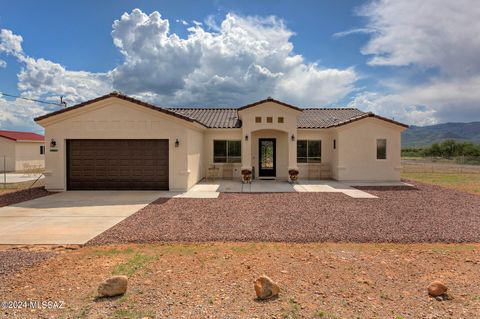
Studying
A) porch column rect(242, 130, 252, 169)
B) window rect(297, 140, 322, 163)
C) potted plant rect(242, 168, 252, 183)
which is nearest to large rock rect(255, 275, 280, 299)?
potted plant rect(242, 168, 252, 183)

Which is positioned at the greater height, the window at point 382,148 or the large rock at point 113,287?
the window at point 382,148

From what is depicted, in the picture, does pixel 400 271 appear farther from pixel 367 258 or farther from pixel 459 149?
pixel 459 149

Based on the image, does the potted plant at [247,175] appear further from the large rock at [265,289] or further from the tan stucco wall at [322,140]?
the large rock at [265,289]

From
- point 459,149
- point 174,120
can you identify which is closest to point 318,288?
point 174,120

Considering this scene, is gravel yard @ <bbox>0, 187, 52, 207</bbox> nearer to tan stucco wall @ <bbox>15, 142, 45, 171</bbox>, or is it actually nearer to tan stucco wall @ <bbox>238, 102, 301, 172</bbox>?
tan stucco wall @ <bbox>238, 102, 301, 172</bbox>

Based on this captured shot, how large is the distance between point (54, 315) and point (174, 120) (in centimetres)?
1052

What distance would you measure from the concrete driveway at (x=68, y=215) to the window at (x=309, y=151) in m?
9.51

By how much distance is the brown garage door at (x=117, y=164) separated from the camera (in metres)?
13.6

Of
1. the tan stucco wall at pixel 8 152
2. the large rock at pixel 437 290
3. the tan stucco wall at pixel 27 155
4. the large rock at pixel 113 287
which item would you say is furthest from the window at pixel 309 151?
the tan stucco wall at pixel 8 152

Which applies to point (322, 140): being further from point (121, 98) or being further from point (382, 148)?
point (121, 98)

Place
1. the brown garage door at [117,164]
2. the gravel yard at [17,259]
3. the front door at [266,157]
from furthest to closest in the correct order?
the front door at [266,157], the brown garage door at [117,164], the gravel yard at [17,259]

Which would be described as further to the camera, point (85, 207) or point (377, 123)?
point (377, 123)

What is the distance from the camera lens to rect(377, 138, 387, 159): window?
16859 millimetres

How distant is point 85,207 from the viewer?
10.0m
